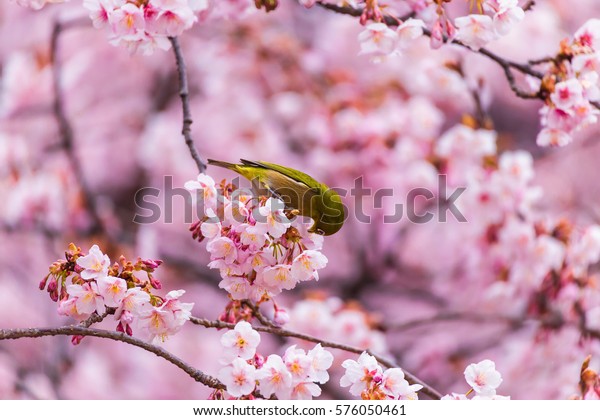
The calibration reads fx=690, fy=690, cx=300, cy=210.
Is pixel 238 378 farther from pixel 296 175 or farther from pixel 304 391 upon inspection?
pixel 296 175

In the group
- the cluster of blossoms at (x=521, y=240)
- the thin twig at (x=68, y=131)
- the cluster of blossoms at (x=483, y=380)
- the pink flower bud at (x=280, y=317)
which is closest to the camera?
the cluster of blossoms at (x=483, y=380)

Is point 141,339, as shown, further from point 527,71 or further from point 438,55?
point 438,55

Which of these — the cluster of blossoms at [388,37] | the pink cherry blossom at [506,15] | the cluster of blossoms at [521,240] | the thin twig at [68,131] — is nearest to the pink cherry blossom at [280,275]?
the cluster of blossoms at [388,37]

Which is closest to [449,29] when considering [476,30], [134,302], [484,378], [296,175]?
[476,30]

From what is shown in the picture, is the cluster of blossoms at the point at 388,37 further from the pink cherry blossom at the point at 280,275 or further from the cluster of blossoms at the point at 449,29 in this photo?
the pink cherry blossom at the point at 280,275

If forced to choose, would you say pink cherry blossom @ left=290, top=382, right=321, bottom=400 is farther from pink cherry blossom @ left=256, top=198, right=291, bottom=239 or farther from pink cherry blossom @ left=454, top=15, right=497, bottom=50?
pink cherry blossom @ left=454, top=15, right=497, bottom=50

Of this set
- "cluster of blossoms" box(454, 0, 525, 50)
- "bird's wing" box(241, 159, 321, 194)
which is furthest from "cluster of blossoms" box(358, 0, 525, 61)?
"bird's wing" box(241, 159, 321, 194)
